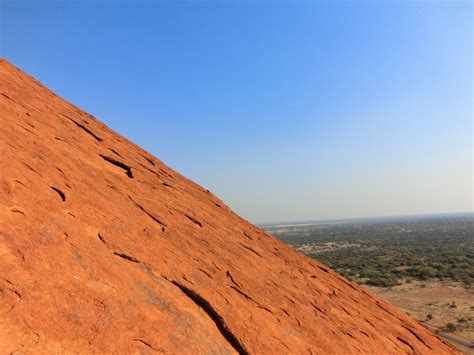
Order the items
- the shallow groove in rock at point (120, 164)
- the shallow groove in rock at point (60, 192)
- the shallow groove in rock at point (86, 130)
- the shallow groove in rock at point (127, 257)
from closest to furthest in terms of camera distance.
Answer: the shallow groove in rock at point (127, 257)
the shallow groove in rock at point (60, 192)
the shallow groove in rock at point (120, 164)
the shallow groove in rock at point (86, 130)

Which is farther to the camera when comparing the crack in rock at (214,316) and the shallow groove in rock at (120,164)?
the shallow groove in rock at (120,164)

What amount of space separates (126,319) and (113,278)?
0.77m

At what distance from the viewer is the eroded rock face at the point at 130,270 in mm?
4617

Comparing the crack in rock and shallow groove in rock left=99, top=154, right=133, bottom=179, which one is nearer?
the crack in rock

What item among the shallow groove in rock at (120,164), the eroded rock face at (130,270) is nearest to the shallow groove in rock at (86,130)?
the eroded rock face at (130,270)

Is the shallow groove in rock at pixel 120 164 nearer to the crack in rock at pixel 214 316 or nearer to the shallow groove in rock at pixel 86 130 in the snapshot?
the shallow groove in rock at pixel 86 130

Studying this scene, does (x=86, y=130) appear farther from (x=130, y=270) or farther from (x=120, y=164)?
(x=130, y=270)

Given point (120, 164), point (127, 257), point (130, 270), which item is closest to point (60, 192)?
point (127, 257)

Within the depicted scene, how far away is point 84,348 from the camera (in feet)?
13.9

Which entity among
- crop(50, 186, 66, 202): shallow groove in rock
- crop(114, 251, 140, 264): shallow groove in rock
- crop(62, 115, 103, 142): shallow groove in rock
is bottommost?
crop(114, 251, 140, 264): shallow groove in rock

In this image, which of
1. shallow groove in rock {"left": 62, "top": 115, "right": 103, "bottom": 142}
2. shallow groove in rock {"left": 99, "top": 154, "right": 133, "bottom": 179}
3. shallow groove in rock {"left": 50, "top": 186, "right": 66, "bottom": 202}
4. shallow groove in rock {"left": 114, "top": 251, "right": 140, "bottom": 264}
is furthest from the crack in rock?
shallow groove in rock {"left": 62, "top": 115, "right": 103, "bottom": 142}

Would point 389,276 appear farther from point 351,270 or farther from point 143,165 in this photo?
point 143,165

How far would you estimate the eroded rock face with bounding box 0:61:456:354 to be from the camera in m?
4.62

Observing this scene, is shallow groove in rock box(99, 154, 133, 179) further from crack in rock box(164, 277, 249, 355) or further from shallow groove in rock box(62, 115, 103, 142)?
crack in rock box(164, 277, 249, 355)
